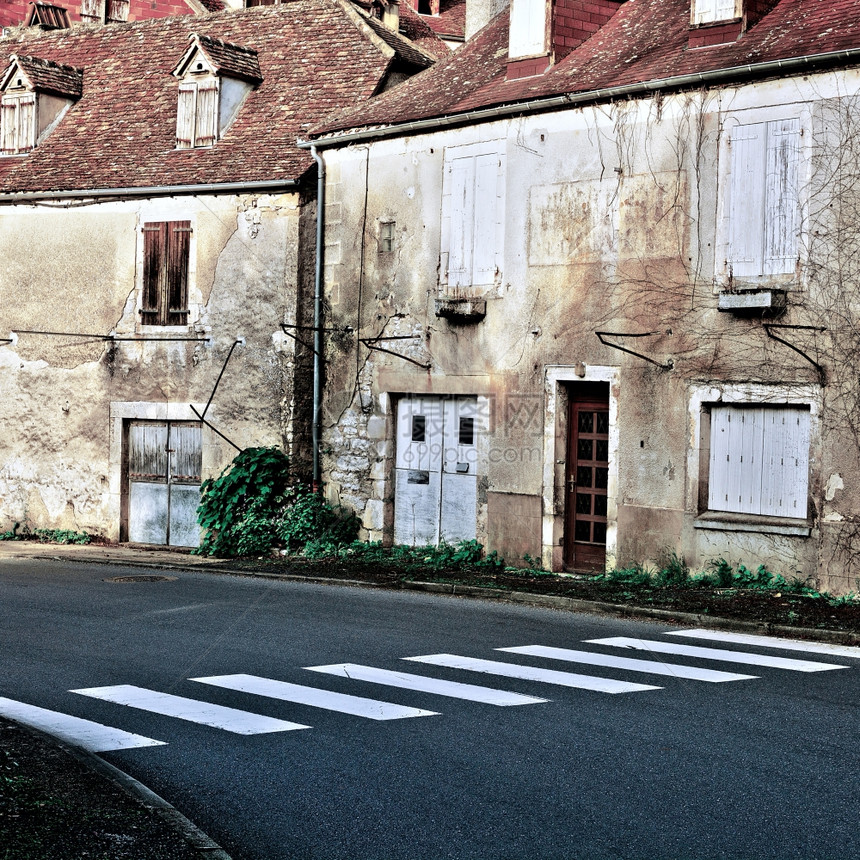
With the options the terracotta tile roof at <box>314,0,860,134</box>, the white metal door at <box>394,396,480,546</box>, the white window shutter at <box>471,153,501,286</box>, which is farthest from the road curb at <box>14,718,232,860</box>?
the white window shutter at <box>471,153,501,286</box>

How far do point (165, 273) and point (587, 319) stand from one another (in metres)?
7.75

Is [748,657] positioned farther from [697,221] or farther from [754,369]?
[697,221]

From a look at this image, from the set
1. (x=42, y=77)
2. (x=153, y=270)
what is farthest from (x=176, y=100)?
(x=153, y=270)

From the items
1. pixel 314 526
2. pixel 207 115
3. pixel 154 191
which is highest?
pixel 207 115

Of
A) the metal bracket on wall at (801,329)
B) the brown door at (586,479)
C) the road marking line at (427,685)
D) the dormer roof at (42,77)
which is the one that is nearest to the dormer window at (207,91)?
the dormer roof at (42,77)

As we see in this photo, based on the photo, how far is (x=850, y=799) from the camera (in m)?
6.12

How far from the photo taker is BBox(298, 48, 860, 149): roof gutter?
13.7 m

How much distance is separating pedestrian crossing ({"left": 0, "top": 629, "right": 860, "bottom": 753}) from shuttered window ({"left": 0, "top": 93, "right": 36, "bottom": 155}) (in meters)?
16.2

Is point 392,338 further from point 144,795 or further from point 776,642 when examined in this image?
point 144,795

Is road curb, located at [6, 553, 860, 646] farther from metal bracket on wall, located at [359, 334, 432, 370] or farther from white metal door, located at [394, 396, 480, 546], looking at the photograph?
metal bracket on wall, located at [359, 334, 432, 370]

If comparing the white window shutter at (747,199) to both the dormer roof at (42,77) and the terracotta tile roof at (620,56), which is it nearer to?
the terracotta tile roof at (620,56)

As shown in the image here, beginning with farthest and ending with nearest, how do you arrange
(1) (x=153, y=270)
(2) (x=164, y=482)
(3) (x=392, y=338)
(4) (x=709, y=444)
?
1. (2) (x=164, y=482)
2. (1) (x=153, y=270)
3. (3) (x=392, y=338)
4. (4) (x=709, y=444)

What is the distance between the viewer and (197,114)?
21156 mm

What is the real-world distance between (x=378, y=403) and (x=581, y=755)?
11.8 meters
